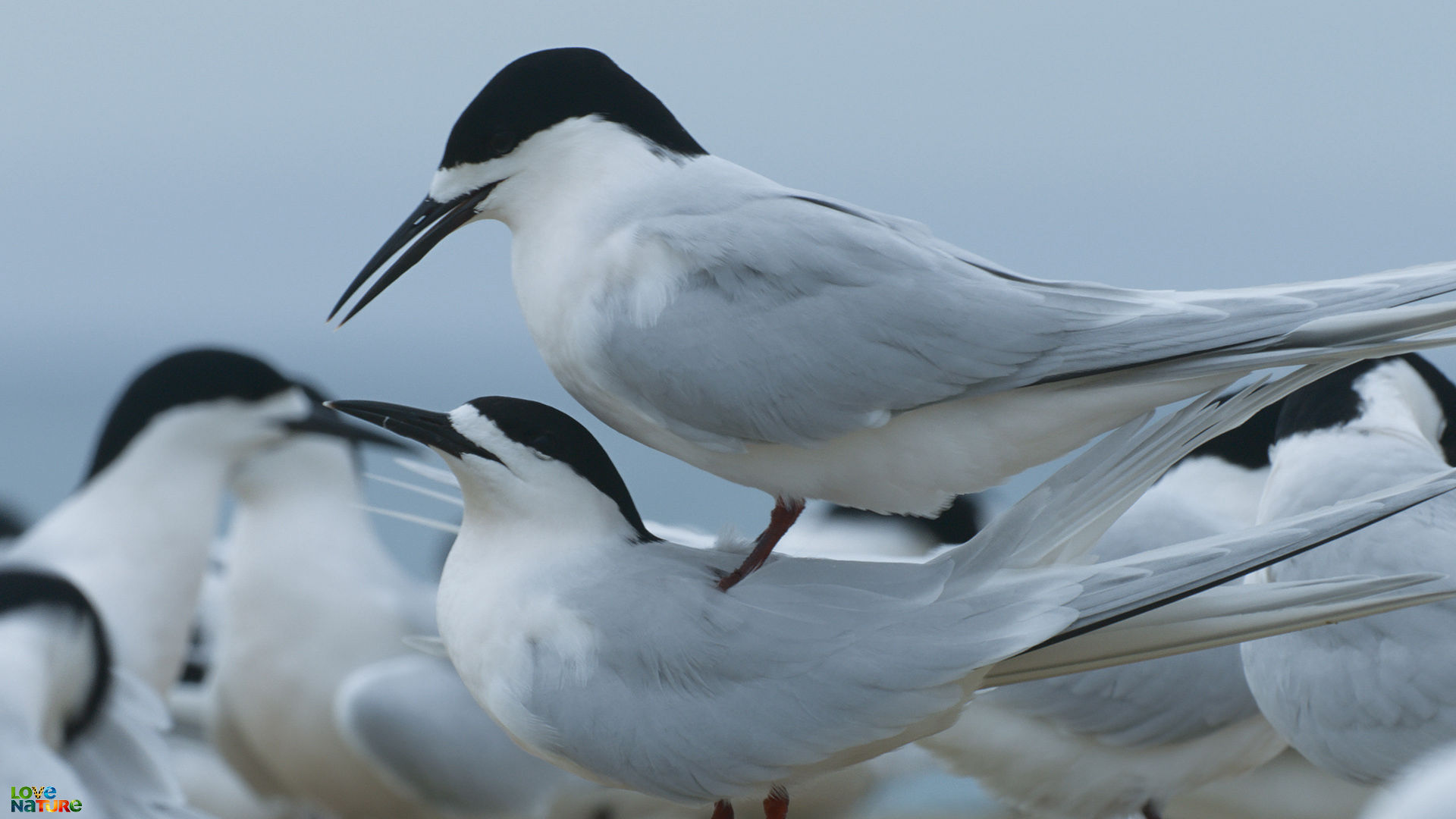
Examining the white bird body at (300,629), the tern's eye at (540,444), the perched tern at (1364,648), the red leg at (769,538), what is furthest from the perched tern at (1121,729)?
the white bird body at (300,629)

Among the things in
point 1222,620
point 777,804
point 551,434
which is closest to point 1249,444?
point 1222,620

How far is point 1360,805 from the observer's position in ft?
7.70

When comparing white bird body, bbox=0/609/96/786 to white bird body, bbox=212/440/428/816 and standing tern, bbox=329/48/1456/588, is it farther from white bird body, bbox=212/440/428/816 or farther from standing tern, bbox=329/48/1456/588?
standing tern, bbox=329/48/1456/588

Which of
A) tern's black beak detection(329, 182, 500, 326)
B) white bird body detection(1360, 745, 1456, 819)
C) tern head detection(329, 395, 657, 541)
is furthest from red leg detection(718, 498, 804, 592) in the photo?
white bird body detection(1360, 745, 1456, 819)

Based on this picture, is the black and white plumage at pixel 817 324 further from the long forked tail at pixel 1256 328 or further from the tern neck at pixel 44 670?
the tern neck at pixel 44 670

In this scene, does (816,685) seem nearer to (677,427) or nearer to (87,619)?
(677,427)

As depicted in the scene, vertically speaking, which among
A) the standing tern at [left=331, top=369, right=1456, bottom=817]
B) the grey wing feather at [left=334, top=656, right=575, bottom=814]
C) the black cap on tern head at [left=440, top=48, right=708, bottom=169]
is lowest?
the grey wing feather at [left=334, top=656, right=575, bottom=814]

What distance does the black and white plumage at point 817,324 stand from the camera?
1.04m

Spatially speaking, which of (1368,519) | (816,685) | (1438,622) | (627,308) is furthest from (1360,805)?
(627,308)

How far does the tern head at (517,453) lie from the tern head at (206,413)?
1122mm

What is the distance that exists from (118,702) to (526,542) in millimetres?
914

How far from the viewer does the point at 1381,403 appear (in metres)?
1.89

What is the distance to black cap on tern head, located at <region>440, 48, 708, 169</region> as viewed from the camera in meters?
1.15

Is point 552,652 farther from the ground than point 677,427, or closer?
closer
